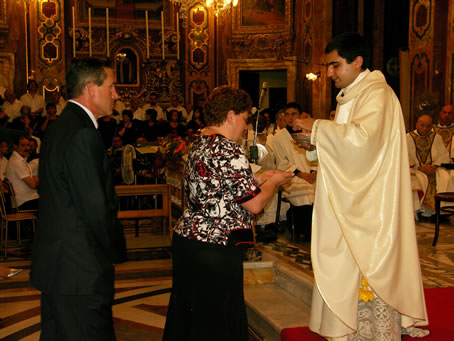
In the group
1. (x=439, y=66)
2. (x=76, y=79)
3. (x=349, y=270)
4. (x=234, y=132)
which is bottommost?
(x=349, y=270)

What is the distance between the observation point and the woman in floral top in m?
2.62

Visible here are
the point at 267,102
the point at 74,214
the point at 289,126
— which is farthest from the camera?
the point at 267,102

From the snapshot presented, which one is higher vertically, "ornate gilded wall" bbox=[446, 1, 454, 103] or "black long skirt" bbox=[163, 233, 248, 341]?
"ornate gilded wall" bbox=[446, 1, 454, 103]

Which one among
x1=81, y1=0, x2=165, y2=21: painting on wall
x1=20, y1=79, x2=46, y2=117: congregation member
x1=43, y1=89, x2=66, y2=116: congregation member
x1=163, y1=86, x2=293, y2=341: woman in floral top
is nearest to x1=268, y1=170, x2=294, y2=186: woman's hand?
x1=163, y1=86, x2=293, y2=341: woman in floral top

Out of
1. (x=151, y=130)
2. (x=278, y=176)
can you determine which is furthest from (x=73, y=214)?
(x=151, y=130)

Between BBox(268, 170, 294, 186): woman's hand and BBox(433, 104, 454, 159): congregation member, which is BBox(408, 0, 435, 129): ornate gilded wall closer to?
BBox(433, 104, 454, 159): congregation member

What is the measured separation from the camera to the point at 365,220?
2797 mm

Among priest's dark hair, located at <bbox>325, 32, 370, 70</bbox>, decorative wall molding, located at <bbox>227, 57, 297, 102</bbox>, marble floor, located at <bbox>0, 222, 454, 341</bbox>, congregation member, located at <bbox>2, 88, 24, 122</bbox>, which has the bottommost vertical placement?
marble floor, located at <bbox>0, 222, 454, 341</bbox>

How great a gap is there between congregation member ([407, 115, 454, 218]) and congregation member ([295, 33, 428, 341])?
533 centimetres

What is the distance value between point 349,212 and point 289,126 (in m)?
3.69

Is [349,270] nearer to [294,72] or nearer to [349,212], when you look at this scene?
[349,212]

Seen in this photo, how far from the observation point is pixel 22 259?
6.56 meters

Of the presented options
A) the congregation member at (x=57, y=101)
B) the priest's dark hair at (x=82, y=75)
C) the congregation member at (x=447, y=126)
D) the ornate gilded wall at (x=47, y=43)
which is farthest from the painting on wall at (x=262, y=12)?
the priest's dark hair at (x=82, y=75)

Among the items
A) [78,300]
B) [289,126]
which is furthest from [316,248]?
[289,126]
